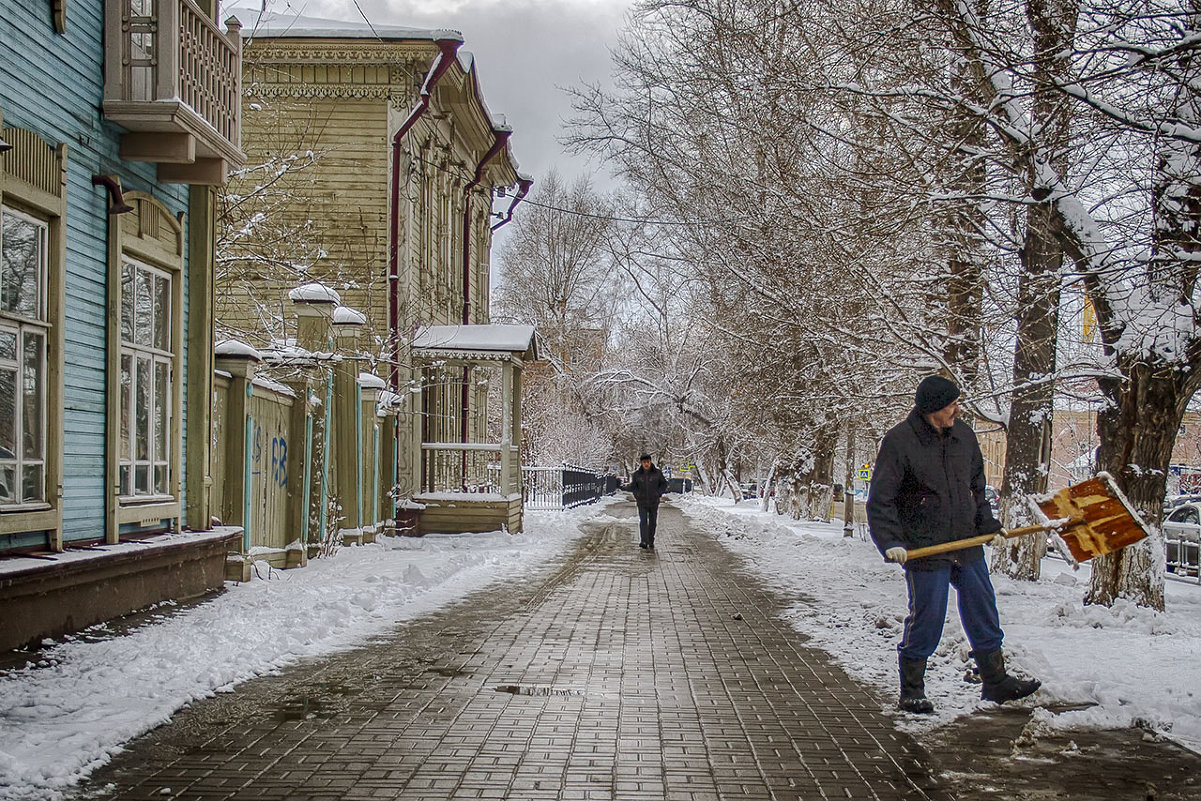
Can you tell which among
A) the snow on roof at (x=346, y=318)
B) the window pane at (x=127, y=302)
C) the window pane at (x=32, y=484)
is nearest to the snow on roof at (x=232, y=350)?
the window pane at (x=127, y=302)

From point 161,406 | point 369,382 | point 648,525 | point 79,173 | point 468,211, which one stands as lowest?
point 648,525

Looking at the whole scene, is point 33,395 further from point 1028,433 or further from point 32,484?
point 1028,433

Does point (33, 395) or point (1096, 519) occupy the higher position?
point (33, 395)

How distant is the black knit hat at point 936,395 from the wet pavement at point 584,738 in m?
1.75

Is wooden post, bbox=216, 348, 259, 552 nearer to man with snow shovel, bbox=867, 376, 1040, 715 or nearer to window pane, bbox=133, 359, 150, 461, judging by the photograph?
window pane, bbox=133, 359, 150, 461

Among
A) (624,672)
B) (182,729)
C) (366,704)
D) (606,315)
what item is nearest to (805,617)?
(624,672)

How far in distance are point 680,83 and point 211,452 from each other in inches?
294

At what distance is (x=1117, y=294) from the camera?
11.6m

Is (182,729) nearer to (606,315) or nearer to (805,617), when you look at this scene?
(805,617)

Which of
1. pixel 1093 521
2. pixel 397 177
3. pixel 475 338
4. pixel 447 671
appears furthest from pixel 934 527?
pixel 397 177

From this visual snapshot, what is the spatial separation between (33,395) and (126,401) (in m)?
1.85

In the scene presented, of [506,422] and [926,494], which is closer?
[926,494]

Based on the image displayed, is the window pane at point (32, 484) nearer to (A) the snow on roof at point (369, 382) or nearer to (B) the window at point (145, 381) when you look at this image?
(B) the window at point (145, 381)

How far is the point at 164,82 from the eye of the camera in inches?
407
